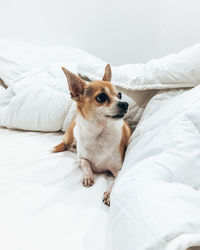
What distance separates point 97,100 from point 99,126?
0.12 metres

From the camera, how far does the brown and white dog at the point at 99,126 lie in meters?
1.06

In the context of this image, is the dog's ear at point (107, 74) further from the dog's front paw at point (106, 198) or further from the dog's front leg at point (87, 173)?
the dog's front paw at point (106, 198)

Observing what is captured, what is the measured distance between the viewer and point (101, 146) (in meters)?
1.10

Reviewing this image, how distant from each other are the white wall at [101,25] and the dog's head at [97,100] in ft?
3.64

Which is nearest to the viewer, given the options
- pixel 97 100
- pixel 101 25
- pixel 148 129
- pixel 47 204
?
pixel 47 204

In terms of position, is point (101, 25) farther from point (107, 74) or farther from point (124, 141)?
point (124, 141)

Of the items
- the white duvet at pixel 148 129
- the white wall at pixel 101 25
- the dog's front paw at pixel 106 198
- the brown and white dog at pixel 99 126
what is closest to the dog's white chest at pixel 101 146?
the brown and white dog at pixel 99 126

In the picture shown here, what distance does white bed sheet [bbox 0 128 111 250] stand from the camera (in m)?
0.65

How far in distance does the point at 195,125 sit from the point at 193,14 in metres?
1.37

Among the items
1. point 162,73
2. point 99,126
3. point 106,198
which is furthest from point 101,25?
point 106,198

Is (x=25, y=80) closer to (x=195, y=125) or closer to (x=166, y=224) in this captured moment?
(x=195, y=125)

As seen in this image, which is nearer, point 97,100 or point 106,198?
point 106,198

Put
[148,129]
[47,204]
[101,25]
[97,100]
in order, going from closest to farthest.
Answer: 1. [47,204]
2. [148,129]
3. [97,100]
4. [101,25]

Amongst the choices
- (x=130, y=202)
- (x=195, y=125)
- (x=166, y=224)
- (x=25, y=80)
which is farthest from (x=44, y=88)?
(x=166, y=224)
